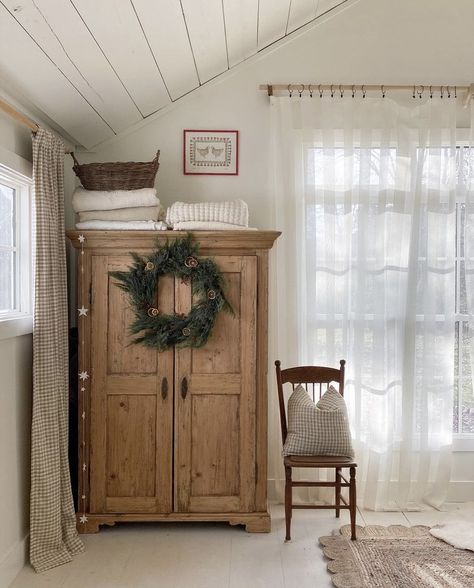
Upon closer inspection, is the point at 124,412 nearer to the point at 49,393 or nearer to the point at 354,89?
the point at 49,393

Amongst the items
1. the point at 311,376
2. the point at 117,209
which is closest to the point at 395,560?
the point at 311,376

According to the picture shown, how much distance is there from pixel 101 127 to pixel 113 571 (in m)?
2.43

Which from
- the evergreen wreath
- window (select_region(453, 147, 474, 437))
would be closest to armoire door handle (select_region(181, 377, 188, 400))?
the evergreen wreath

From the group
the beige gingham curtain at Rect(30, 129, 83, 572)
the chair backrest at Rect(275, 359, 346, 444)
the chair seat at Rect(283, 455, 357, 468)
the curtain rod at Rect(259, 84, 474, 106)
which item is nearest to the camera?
the beige gingham curtain at Rect(30, 129, 83, 572)

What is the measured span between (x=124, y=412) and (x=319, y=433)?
41.6 inches

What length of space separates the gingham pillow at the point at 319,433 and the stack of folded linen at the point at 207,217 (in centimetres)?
108

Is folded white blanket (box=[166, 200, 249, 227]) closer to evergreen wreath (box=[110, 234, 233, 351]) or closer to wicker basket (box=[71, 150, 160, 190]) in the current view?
evergreen wreath (box=[110, 234, 233, 351])

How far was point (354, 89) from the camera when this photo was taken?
12.7ft

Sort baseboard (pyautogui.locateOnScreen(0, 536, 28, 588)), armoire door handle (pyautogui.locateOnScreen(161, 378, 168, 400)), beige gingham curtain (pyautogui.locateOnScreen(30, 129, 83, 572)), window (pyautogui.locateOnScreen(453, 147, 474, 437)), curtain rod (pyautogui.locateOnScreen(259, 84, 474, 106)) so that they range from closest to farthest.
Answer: baseboard (pyautogui.locateOnScreen(0, 536, 28, 588)) → beige gingham curtain (pyautogui.locateOnScreen(30, 129, 83, 572)) → armoire door handle (pyautogui.locateOnScreen(161, 378, 168, 400)) → curtain rod (pyautogui.locateOnScreen(259, 84, 474, 106)) → window (pyautogui.locateOnScreen(453, 147, 474, 437))

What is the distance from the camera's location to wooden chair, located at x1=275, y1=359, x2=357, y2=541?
332 centimetres

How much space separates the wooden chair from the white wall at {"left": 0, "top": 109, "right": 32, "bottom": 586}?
1.34 metres

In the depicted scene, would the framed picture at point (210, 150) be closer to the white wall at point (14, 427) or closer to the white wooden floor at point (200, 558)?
the white wall at point (14, 427)

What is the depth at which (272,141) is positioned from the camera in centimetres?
390

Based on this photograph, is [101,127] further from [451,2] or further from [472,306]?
[472,306]
